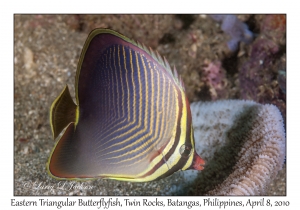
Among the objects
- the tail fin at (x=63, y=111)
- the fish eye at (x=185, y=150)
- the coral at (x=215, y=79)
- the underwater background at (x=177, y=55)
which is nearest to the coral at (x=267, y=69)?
the underwater background at (x=177, y=55)

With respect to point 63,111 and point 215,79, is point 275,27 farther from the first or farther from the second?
point 63,111

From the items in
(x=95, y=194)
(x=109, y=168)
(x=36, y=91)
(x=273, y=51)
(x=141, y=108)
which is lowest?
(x=95, y=194)

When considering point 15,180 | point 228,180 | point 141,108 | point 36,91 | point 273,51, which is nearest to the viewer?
point 141,108

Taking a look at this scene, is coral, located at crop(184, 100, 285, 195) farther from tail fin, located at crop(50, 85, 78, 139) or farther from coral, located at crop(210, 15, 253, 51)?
coral, located at crop(210, 15, 253, 51)

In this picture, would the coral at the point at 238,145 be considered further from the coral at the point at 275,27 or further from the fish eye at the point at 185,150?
the coral at the point at 275,27

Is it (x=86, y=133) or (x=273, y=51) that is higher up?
(x=273, y=51)

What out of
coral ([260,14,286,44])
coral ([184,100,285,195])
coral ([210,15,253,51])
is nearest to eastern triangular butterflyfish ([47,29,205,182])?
coral ([184,100,285,195])

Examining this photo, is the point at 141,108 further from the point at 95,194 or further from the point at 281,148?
the point at 281,148

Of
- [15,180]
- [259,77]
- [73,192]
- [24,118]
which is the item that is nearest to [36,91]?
[24,118]
